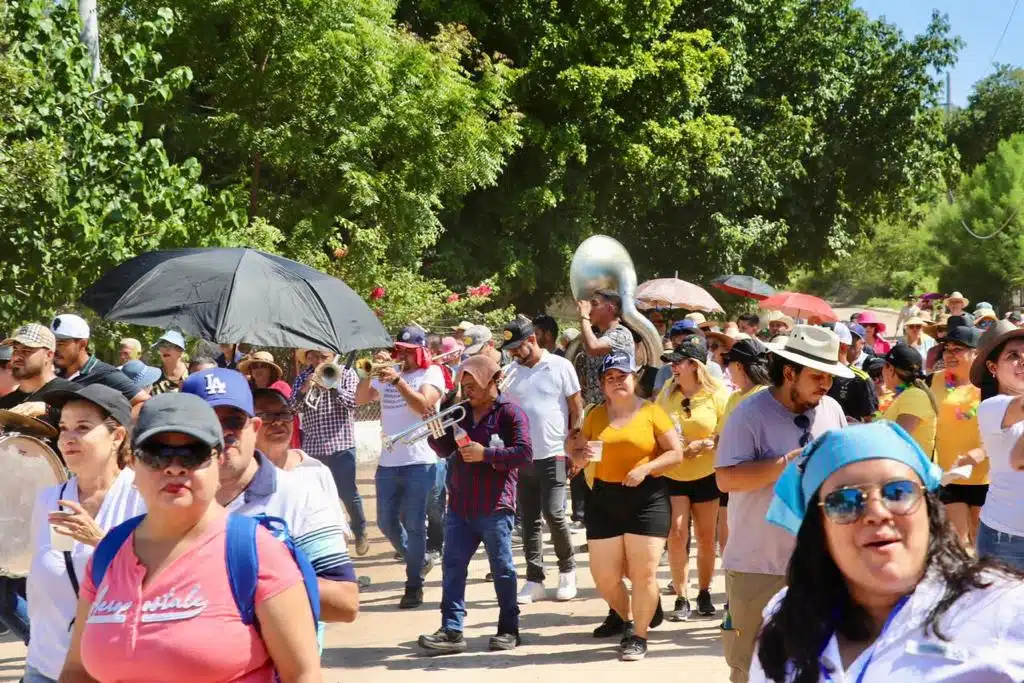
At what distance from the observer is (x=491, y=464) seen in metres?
8.48

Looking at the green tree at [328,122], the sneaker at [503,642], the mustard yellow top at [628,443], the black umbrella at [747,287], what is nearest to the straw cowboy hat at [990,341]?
the mustard yellow top at [628,443]

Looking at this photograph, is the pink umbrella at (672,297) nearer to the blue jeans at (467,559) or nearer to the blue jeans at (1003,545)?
the blue jeans at (467,559)

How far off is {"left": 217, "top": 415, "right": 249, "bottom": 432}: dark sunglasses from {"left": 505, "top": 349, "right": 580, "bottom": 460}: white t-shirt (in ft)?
21.2

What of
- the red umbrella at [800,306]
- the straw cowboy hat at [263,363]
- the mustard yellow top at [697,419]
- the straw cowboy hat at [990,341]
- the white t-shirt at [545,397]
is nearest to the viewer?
the straw cowboy hat at [990,341]

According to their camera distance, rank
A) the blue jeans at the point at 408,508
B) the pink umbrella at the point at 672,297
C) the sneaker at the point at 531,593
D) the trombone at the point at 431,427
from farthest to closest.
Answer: the pink umbrella at the point at 672,297
the sneaker at the point at 531,593
the blue jeans at the point at 408,508
the trombone at the point at 431,427

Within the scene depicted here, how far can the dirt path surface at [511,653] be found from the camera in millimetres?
7930

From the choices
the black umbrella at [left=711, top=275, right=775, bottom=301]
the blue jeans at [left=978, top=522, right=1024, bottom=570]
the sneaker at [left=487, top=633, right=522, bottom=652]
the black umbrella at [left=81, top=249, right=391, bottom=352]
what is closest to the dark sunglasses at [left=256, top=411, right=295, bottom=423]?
the black umbrella at [left=81, top=249, right=391, bottom=352]

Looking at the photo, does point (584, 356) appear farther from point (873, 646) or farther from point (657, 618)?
point (873, 646)

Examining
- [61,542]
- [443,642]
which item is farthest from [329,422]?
[61,542]

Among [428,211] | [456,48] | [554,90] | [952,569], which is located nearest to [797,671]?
[952,569]

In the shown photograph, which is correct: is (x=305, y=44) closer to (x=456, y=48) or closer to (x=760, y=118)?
(x=456, y=48)

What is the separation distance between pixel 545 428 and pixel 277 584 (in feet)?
23.9

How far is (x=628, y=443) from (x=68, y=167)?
19.2 ft

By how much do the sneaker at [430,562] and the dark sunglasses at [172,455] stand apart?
6.76 meters
